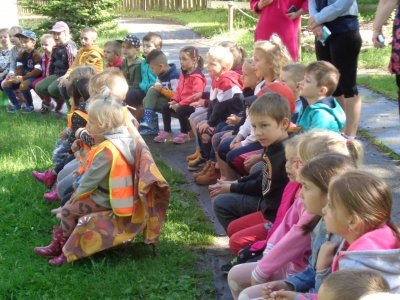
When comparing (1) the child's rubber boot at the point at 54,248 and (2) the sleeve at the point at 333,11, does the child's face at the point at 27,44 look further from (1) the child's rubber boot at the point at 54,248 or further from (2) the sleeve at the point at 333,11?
(1) the child's rubber boot at the point at 54,248

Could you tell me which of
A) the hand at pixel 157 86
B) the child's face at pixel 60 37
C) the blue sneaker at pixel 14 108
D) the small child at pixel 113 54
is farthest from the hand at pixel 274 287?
the blue sneaker at pixel 14 108

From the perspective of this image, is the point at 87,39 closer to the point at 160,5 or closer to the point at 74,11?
the point at 74,11

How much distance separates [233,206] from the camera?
14.1ft

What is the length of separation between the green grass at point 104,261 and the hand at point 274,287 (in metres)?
0.91

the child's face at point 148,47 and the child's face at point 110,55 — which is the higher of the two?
the child's face at point 148,47

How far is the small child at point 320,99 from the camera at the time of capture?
451cm

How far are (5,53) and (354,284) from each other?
31.5 ft

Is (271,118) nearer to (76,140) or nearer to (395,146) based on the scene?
(76,140)

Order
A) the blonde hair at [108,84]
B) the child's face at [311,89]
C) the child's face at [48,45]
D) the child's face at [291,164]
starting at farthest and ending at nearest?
the child's face at [48,45] < the blonde hair at [108,84] < the child's face at [311,89] < the child's face at [291,164]

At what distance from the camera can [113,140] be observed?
4.37 meters

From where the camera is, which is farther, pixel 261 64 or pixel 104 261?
pixel 261 64

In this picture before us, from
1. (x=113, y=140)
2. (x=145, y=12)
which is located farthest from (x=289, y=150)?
(x=145, y=12)

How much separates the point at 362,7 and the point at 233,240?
16.4m

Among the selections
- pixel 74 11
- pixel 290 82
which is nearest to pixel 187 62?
pixel 290 82
